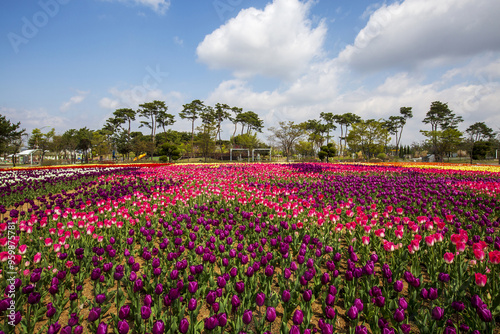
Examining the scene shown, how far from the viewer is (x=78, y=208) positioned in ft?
21.2

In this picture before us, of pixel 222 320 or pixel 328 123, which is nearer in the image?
pixel 222 320

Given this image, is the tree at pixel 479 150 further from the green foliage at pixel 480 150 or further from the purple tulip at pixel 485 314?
the purple tulip at pixel 485 314

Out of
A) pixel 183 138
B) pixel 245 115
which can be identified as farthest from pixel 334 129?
pixel 183 138

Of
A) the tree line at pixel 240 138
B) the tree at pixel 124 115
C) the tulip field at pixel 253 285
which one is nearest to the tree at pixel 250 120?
the tree line at pixel 240 138

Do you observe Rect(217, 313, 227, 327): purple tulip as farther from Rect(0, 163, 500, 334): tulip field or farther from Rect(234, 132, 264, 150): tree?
Rect(234, 132, 264, 150): tree

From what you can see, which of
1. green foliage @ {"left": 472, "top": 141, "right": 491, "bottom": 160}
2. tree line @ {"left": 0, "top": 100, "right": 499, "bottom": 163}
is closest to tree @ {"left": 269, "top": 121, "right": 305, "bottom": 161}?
tree line @ {"left": 0, "top": 100, "right": 499, "bottom": 163}

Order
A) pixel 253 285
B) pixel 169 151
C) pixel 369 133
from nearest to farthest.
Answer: pixel 253 285 → pixel 169 151 → pixel 369 133

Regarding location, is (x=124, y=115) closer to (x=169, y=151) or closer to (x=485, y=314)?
(x=169, y=151)

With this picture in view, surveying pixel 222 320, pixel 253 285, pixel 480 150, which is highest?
pixel 480 150

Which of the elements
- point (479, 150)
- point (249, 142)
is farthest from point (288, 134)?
point (479, 150)

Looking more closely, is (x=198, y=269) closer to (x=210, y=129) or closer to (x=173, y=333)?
(x=173, y=333)

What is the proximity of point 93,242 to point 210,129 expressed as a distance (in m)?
42.3

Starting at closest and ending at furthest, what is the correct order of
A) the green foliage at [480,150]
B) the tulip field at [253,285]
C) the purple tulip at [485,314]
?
the purple tulip at [485,314]
the tulip field at [253,285]
the green foliage at [480,150]

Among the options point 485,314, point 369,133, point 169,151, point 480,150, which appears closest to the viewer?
point 485,314
